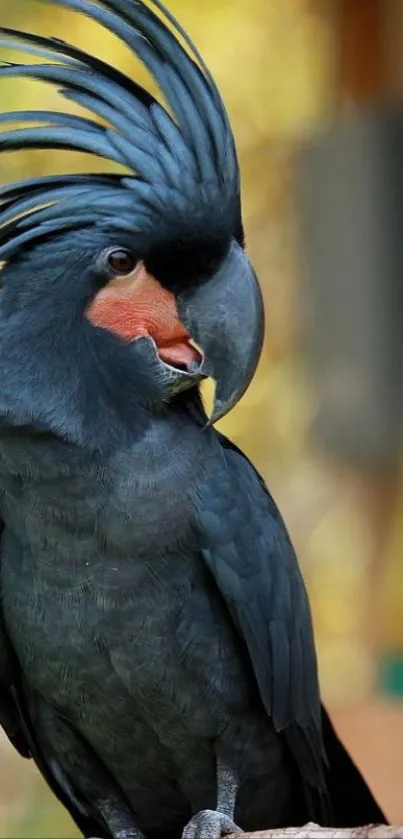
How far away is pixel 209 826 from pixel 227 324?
754 millimetres

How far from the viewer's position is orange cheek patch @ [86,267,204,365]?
1437 millimetres

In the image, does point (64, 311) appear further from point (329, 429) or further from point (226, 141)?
point (329, 429)

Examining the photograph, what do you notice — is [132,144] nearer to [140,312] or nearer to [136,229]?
[136,229]

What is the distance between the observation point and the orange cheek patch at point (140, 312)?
1.44 metres

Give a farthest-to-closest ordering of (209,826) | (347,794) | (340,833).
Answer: (347,794) → (209,826) → (340,833)

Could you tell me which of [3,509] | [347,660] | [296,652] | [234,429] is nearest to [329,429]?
[234,429]

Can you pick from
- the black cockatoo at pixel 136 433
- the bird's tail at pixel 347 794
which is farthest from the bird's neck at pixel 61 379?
the bird's tail at pixel 347 794

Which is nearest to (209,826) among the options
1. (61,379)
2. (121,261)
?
(61,379)

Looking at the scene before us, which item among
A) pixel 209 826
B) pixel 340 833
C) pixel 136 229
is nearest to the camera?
pixel 340 833

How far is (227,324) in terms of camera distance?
1420 mm

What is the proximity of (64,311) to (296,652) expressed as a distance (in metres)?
0.68

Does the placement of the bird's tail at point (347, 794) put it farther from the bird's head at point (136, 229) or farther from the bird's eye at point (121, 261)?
the bird's eye at point (121, 261)

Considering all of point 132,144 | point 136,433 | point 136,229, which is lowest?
point 136,433

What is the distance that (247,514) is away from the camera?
5.19ft
